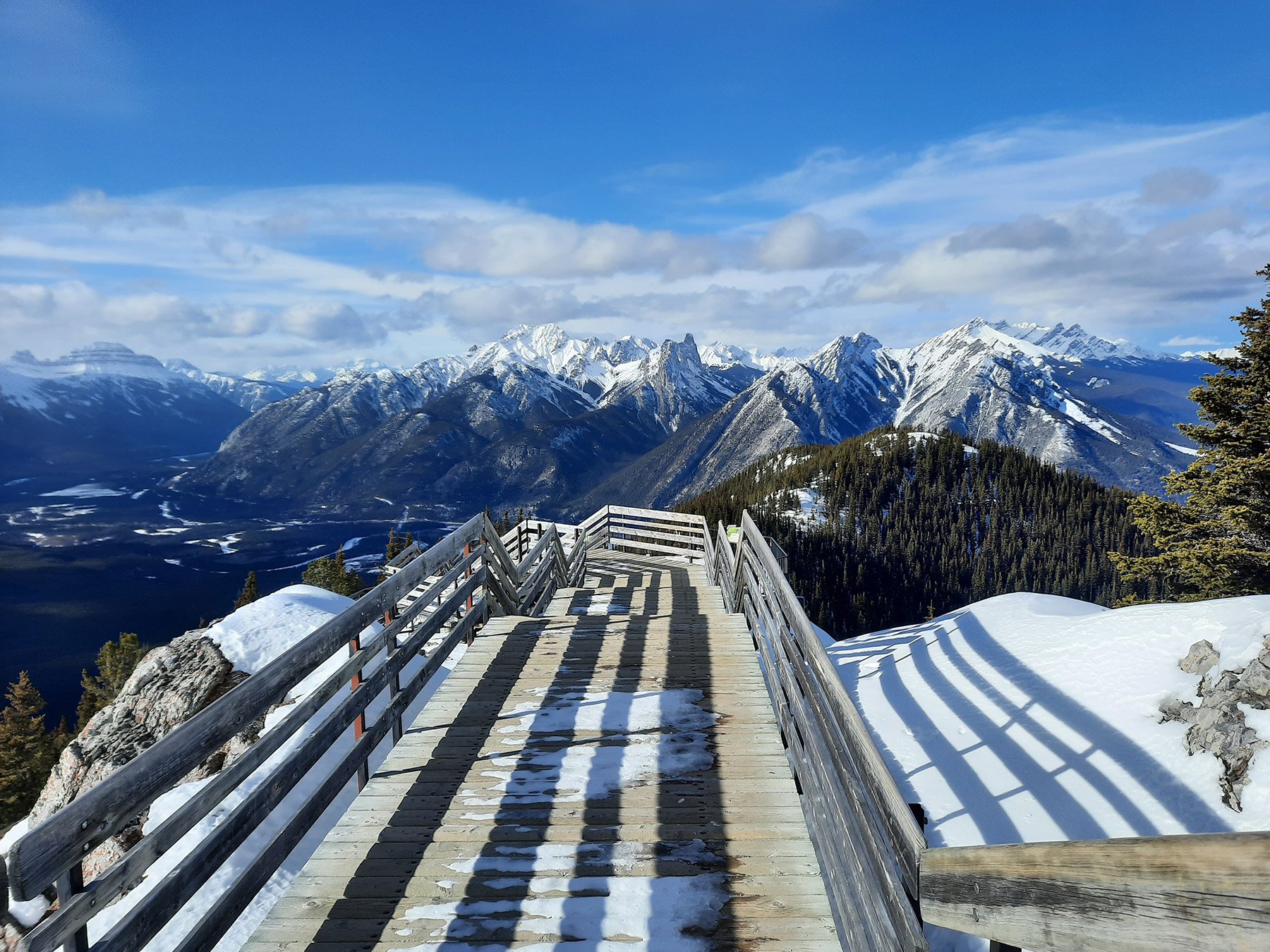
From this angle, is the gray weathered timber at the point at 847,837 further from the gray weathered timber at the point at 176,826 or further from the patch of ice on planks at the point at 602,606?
the patch of ice on planks at the point at 602,606

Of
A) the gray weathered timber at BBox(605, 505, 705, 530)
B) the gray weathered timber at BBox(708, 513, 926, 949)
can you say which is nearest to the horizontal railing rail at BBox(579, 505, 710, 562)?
the gray weathered timber at BBox(605, 505, 705, 530)

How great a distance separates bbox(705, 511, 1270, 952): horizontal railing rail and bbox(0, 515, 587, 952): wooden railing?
8.97ft

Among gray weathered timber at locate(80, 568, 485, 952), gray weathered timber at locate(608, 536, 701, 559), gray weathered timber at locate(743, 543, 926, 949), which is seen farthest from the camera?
gray weathered timber at locate(608, 536, 701, 559)

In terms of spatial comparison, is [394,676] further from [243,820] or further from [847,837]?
[847,837]

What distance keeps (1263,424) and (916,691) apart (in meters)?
12.2

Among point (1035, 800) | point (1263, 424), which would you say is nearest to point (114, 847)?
point (1035, 800)

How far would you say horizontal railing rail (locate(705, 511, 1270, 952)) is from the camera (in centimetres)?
112

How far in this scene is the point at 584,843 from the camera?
431 centimetres

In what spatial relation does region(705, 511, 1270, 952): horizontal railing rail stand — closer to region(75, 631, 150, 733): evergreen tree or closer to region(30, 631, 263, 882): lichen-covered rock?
region(30, 631, 263, 882): lichen-covered rock

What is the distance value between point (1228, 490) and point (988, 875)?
24.7m

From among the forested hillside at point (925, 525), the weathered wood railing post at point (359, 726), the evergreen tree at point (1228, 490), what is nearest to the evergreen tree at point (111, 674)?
the weathered wood railing post at point (359, 726)

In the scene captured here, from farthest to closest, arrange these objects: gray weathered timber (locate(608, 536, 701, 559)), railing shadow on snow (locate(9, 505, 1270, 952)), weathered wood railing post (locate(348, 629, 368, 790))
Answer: gray weathered timber (locate(608, 536, 701, 559)), weathered wood railing post (locate(348, 629, 368, 790)), railing shadow on snow (locate(9, 505, 1270, 952))

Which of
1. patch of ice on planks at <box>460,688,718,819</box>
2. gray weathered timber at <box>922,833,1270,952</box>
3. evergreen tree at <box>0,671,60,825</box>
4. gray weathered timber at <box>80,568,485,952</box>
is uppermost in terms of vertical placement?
gray weathered timber at <box>922,833,1270,952</box>

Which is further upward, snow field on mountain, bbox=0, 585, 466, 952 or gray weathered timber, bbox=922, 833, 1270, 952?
gray weathered timber, bbox=922, 833, 1270, 952
